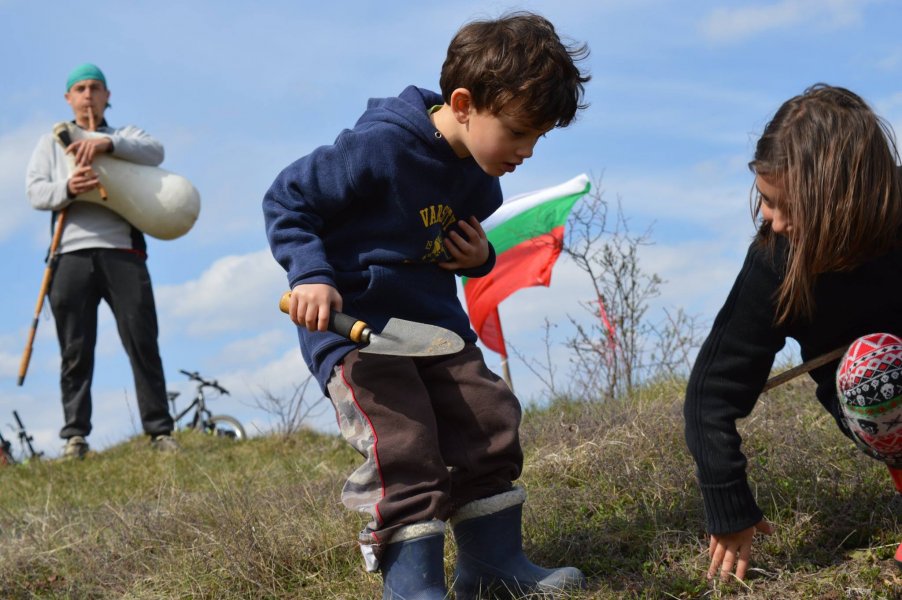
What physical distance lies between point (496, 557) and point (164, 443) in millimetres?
4411

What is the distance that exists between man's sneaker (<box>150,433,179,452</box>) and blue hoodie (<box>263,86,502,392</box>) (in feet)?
13.6

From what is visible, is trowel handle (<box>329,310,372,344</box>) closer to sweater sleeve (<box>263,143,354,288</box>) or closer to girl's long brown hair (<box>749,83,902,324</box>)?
sweater sleeve (<box>263,143,354,288</box>)

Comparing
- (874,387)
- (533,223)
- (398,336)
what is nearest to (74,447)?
(533,223)

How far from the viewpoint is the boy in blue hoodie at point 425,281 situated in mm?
2648

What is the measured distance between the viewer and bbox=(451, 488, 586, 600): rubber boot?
2801mm

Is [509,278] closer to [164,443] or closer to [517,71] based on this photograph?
[164,443]

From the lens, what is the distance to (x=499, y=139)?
2711 mm

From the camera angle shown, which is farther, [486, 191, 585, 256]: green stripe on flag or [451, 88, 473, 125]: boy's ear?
[486, 191, 585, 256]: green stripe on flag

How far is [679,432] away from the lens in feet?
12.5

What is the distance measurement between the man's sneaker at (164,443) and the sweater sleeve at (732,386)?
4.67 m

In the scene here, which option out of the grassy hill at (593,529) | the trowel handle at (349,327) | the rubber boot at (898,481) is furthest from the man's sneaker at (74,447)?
the rubber boot at (898,481)

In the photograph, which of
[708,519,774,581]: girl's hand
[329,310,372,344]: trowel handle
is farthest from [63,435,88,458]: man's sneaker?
[708,519,774,581]: girl's hand

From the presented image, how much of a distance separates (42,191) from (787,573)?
5.36 metres

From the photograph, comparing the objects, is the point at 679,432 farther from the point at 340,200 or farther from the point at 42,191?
the point at 42,191
